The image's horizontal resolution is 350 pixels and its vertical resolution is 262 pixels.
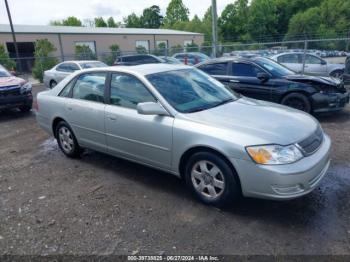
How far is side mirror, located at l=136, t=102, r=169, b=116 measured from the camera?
3.53 meters

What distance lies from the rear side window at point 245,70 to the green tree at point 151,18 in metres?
91.2

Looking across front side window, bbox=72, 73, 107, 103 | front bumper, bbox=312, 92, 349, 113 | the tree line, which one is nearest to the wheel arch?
front side window, bbox=72, 73, 107, 103

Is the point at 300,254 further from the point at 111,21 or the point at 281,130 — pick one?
the point at 111,21

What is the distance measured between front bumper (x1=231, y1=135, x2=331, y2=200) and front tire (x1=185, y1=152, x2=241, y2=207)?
119mm

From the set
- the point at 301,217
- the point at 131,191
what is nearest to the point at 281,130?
the point at 301,217

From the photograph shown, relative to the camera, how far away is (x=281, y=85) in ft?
23.1

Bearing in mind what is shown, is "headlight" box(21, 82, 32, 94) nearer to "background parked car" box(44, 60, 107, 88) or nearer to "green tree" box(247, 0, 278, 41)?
"background parked car" box(44, 60, 107, 88)

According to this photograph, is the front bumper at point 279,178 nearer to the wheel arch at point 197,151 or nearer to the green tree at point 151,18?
the wheel arch at point 197,151

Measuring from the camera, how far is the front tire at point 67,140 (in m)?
4.99

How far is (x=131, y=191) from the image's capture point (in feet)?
13.0

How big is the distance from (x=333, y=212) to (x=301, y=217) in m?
0.38

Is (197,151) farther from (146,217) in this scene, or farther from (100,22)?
(100,22)

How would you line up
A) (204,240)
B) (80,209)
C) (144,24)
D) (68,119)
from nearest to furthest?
(204,240)
(80,209)
(68,119)
(144,24)

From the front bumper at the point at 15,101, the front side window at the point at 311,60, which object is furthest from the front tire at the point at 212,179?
the front side window at the point at 311,60
